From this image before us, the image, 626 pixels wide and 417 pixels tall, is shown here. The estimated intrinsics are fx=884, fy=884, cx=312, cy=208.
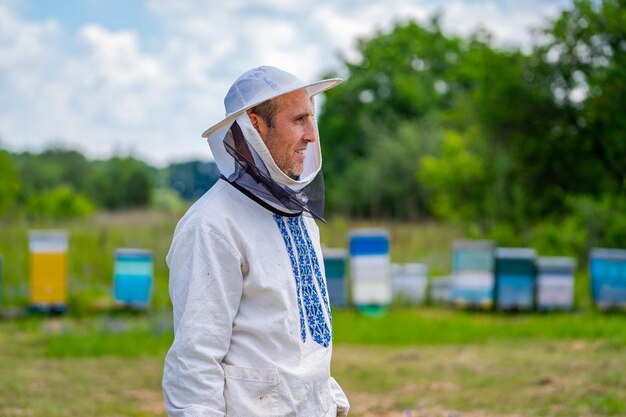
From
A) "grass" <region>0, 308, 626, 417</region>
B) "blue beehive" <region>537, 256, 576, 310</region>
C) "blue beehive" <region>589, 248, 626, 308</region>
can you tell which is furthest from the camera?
"blue beehive" <region>537, 256, 576, 310</region>

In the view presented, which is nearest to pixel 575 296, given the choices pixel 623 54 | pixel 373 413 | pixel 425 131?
pixel 623 54

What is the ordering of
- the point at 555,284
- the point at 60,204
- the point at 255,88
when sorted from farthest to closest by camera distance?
the point at 60,204
the point at 555,284
the point at 255,88

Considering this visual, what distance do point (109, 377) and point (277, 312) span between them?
205 inches

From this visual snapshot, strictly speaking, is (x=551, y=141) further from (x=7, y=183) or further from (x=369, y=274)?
(x=7, y=183)

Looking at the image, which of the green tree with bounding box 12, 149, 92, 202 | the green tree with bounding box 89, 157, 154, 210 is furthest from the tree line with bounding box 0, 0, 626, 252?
the green tree with bounding box 12, 149, 92, 202

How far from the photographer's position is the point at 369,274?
32.5ft

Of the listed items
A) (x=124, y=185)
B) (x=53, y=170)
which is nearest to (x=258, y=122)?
(x=124, y=185)

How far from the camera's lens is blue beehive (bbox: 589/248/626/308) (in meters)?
9.54

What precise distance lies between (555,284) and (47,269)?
5.63 meters

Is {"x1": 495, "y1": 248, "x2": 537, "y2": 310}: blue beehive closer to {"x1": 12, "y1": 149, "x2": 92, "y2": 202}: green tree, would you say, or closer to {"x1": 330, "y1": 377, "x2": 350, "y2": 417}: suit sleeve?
{"x1": 330, "y1": 377, "x2": 350, "y2": 417}: suit sleeve

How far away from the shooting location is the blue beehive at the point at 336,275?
32.1 ft

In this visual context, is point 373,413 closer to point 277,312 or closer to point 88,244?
point 277,312

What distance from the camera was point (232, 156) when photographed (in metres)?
2.28

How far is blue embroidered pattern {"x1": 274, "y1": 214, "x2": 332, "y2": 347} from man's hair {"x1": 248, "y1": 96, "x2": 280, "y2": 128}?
25cm
